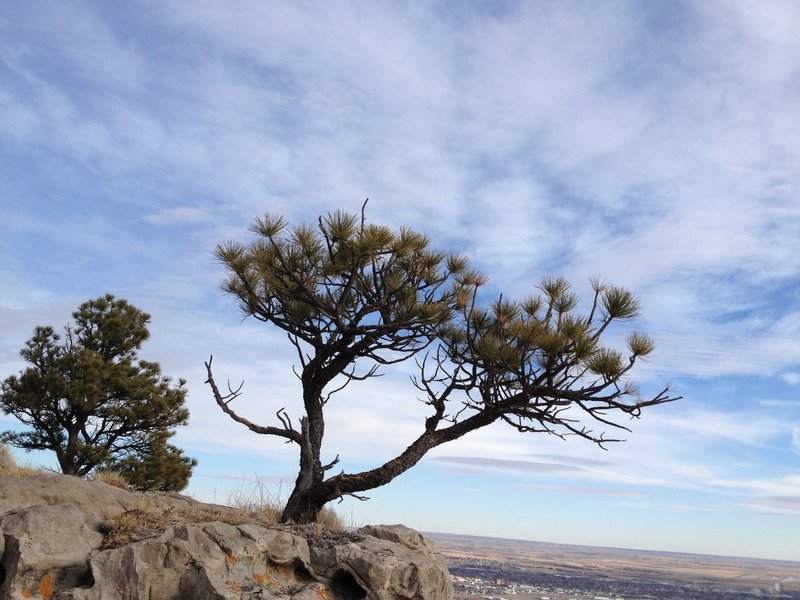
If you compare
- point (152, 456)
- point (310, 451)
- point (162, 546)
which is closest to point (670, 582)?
point (152, 456)

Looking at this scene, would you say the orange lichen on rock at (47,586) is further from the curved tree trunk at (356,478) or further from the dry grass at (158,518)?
the curved tree trunk at (356,478)

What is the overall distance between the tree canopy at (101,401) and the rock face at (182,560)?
10.9 meters

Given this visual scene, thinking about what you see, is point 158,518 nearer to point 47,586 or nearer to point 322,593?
point 47,586

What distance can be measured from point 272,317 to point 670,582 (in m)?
62.2

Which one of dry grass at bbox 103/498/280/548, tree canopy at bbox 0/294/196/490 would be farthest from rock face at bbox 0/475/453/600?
tree canopy at bbox 0/294/196/490

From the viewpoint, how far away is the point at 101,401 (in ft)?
70.6

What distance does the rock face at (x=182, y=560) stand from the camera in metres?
8.06

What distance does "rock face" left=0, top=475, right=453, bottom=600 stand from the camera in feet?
26.5

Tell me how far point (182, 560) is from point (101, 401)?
14.5 m

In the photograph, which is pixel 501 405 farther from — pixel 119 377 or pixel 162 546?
pixel 119 377

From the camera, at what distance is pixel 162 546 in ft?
27.7

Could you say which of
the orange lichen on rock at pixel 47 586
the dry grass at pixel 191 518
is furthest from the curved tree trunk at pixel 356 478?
the orange lichen on rock at pixel 47 586

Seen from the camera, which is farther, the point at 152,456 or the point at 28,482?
the point at 152,456

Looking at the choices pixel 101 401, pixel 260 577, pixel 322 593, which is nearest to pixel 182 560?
pixel 260 577
